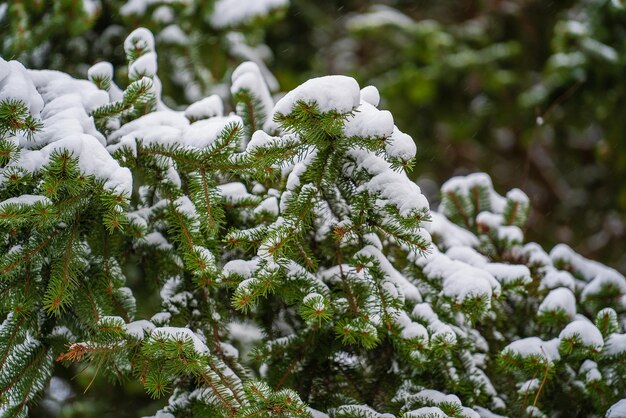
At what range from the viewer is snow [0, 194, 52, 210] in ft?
4.92

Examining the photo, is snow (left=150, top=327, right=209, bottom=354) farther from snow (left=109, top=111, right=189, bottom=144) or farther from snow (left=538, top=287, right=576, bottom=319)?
snow (left=538, top=287, right=576, bottom=319)

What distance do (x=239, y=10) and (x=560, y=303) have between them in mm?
2665

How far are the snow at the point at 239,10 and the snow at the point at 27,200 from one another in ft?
7.60

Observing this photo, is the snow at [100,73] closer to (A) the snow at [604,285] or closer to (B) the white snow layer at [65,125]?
(B) the white snow layer at [65,125]

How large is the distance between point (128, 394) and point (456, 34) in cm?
505

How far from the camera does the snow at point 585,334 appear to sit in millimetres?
1874

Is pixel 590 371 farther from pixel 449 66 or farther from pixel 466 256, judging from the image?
pixel 449 66

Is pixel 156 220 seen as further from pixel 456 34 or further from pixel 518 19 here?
pixel 518 19

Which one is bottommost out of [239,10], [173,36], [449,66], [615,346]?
[615,346]

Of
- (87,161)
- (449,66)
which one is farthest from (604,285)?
(449,66)

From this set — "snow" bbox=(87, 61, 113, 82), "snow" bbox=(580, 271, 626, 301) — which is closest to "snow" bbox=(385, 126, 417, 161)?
"snow" bbox=(87, 61, 113, 82)

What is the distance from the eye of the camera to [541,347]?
1927 mm

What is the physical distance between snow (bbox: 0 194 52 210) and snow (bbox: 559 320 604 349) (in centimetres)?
177

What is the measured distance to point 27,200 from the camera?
5.05 feet
